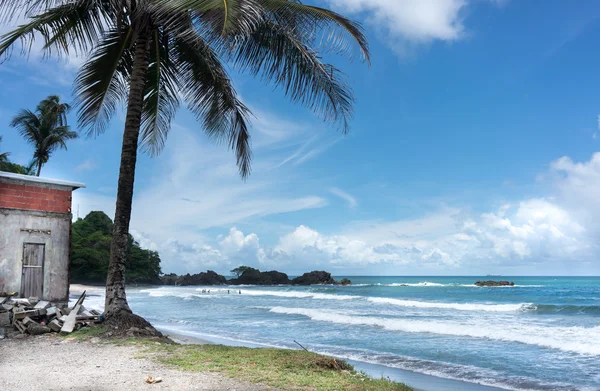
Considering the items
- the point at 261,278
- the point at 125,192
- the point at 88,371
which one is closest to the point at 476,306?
the point at 125,192

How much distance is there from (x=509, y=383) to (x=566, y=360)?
3.28 meters

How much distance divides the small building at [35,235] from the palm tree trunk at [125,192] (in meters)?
2.84

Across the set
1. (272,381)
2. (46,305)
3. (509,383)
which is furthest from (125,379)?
(509,383)

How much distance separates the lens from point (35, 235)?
11336 mm

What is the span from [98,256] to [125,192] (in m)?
49.3

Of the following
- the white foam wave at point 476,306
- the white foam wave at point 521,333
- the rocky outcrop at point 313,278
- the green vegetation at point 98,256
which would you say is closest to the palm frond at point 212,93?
the white foam wave at point 521,333

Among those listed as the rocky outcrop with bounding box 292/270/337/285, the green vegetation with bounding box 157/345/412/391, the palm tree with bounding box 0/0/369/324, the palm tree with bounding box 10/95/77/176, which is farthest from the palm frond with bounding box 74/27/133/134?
the rocky outcrop with bounding box 292/270/337/285

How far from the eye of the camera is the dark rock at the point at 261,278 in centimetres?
7869

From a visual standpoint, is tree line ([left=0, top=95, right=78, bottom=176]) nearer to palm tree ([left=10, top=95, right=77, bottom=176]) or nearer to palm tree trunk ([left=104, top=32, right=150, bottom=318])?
palm tree ([left=10, top=95, right=77, bottom=176])

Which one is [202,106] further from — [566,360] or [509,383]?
[566,360]

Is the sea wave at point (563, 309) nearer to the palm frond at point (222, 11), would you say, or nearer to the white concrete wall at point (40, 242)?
the white concrete wall at point (40, 242)

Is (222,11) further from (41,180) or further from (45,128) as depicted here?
(45,128)

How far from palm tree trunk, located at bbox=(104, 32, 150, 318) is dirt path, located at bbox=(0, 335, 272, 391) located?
1.20 meters

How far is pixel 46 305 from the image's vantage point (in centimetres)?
1028
